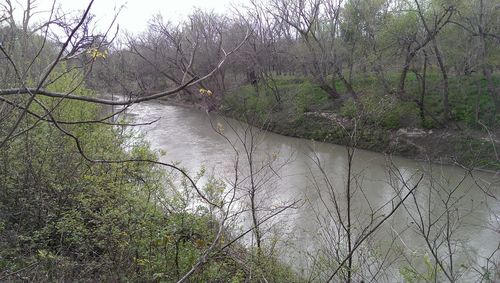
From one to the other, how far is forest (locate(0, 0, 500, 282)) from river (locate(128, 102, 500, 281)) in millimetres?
86

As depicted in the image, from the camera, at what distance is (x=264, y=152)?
15.9 meters

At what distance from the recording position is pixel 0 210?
5.13 meters

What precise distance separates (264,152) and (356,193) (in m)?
5.51

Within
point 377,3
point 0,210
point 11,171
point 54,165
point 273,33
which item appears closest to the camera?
point 0,210

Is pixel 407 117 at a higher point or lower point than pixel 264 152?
higher

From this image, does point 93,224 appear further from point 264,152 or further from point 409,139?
point 409,139

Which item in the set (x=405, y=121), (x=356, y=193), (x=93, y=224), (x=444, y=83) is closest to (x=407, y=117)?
(x=405, y=121)

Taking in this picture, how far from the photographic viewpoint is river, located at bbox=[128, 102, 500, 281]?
7.05 meters

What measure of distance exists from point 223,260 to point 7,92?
4030 mm

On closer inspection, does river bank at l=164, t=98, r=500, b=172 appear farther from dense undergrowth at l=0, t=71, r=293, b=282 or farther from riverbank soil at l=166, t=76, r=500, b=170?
dense undergrowth at l=0, t=71, r=293, b=282

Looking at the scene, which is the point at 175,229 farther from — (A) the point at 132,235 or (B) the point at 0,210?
(B) the point at 0,210

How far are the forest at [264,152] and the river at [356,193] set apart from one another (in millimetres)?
86

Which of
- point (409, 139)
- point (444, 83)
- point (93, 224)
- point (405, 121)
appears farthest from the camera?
point (405, 121)

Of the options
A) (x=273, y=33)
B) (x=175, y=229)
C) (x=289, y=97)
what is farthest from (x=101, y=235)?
(x=273, y=33)
